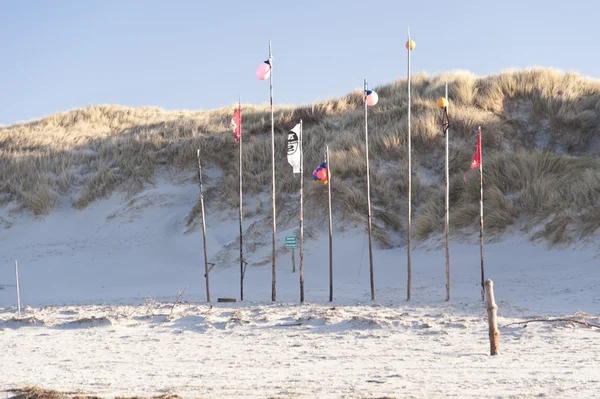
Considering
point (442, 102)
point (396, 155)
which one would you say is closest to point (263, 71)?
point (442, 102)

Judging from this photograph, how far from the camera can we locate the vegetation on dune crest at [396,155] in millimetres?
19047

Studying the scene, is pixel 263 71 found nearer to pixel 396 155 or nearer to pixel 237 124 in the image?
pixel 237 124

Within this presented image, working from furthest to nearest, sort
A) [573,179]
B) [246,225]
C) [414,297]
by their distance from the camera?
[246,225] → [573,179] → [414,297]

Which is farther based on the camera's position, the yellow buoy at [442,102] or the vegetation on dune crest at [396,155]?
the vegetation on dune crest at [396,155]

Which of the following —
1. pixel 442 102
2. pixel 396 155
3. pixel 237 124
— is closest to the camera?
pixel 442 102

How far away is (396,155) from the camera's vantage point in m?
23.5

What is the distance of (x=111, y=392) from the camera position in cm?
673

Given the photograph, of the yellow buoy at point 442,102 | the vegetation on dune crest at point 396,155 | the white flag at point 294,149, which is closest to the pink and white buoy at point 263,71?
the white flag at point 294,149

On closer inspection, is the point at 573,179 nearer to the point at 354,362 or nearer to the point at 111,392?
the point at 354,362

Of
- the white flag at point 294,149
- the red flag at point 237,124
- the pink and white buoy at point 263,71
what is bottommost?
the white flag at point 294,149

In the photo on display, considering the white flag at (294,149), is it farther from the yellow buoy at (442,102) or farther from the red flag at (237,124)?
the yellow buoy at (442,102)

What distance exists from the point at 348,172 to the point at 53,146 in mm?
16250

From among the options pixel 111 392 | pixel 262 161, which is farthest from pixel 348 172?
pixel 111 392

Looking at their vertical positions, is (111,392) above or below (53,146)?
below
